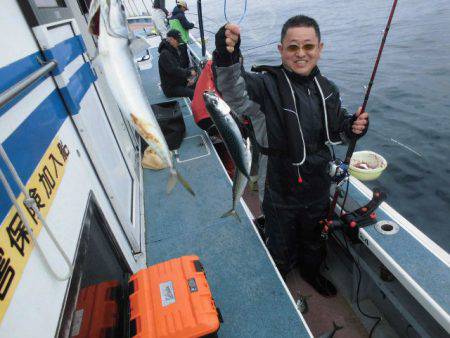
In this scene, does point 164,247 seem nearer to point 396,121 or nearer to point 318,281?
point 318,281

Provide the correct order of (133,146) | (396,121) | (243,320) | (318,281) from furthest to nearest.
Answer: (396,121)
(133,146)
(318,281)
(243,320)

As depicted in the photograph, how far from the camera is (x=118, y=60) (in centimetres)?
97

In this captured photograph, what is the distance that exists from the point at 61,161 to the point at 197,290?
1.26 m

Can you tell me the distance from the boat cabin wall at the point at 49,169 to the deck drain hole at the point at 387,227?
7.98ft

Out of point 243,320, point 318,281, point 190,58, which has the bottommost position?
point 318,281

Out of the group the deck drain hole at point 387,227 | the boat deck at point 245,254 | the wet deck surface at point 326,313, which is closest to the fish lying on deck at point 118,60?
the boat deck at point 245,254

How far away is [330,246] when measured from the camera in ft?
12.5

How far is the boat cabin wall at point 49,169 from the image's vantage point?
46.8 inches

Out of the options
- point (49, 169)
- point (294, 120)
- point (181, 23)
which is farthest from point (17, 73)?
point (181, 23)

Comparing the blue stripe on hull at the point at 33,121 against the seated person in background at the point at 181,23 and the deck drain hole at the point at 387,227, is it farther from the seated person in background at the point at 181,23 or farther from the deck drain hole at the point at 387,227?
the seated person in background at the point at 181,23

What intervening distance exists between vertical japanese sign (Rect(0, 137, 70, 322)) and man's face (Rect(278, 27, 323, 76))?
1.99 meters

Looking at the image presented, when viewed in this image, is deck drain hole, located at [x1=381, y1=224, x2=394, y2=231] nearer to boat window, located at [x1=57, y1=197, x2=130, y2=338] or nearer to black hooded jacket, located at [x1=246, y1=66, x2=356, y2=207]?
black hooded jacket, located at [x1=246, y1=66, x2=356, y2=207]

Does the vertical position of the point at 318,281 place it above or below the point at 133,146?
below

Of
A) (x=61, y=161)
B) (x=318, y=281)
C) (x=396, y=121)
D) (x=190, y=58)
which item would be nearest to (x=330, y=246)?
(x=318, y=281)
